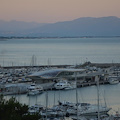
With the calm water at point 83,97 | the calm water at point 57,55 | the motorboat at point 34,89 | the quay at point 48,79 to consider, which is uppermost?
the calm water at point 57,55

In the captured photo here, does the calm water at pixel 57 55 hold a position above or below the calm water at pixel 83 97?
above

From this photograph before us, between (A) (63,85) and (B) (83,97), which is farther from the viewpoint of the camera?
(A) (63,85)

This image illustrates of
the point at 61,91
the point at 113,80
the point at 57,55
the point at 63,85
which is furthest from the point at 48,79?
the point at 57,55

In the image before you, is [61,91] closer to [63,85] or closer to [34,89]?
[63,85]

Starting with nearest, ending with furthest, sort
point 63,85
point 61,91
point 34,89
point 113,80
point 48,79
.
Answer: point 34,89 → point 61,91 → point 63,85 → point 48,79 → point 113,80

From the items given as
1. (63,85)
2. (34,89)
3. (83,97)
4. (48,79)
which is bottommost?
(83,97)

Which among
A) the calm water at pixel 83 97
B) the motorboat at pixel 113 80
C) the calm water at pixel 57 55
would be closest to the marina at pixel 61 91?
the calm water at pixel 83 97

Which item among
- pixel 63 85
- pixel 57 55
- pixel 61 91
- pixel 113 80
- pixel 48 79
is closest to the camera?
pixel 61 91

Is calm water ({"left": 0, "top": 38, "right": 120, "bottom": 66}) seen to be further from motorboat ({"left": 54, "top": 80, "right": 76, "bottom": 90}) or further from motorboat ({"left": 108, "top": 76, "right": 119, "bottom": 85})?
motorboat ({"left": 54, "top": 80, "right": 76, "bottom": 90})

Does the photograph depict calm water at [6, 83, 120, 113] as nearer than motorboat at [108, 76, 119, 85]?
Yes

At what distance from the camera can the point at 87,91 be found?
24.6 metres

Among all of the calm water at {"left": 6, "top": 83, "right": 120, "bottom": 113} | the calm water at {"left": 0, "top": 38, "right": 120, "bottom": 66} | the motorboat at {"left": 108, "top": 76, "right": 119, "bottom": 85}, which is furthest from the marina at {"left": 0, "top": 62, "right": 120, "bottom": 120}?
the calm water at {"left": 0, "top": 38, "right": 120, "bottom": 66}

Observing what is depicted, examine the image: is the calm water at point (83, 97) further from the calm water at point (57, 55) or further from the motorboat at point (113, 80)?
the calm water at point (57, 55)

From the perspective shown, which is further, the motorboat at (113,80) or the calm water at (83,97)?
the motorboat at (113,80)
